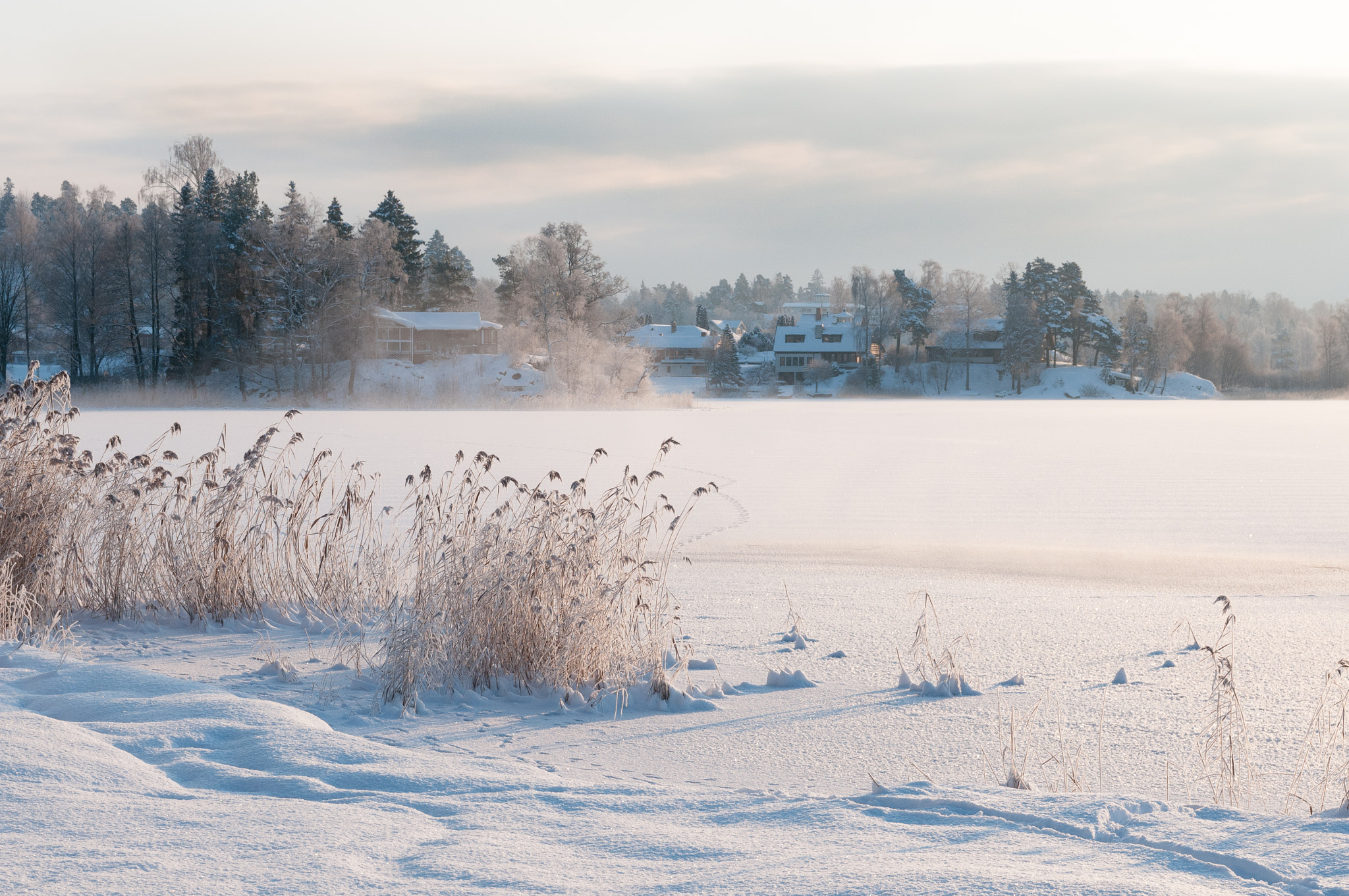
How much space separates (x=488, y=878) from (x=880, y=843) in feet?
3.20

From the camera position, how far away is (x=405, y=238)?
59906 mm

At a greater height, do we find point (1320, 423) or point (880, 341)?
point (880, 341)

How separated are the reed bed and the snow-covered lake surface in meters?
0.23

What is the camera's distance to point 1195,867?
2432 millimetres

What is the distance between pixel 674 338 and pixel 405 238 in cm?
4070

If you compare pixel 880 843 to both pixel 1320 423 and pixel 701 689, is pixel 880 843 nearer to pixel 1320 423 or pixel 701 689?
pixel 701 689

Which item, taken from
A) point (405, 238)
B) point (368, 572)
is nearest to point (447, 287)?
point (405, 238)

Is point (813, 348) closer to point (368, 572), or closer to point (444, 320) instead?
point (444, 320)

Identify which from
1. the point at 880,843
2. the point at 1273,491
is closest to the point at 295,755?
the point at 880,843

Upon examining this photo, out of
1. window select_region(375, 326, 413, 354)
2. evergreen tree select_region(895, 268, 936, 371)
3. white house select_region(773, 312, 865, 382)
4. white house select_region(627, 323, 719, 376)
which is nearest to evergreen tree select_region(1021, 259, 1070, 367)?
evergreen tree select_region(895, 268, 936, 371)

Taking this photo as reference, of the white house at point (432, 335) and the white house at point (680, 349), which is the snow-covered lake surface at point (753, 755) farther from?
the white house at point (680, 349)

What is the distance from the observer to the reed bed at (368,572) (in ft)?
15.1

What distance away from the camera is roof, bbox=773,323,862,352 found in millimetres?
86812

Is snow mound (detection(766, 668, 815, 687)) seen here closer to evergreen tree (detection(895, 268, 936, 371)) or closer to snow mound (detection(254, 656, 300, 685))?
snow mound (detection(254, 656, 300, 685))
